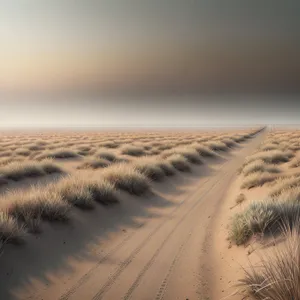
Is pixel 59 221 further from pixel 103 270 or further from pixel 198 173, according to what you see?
pixel 198 173

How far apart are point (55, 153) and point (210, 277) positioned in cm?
1952

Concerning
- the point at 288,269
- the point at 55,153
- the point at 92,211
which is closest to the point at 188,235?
the point at 92,211

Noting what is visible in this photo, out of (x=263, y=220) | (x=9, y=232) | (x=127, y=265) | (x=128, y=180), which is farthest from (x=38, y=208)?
(x=263, y=220)

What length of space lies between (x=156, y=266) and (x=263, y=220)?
2.35 metres

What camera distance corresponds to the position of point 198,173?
1711 cm

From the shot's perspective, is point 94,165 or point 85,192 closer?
point 85,192

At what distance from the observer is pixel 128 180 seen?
37.4 feet

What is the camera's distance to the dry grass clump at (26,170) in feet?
45.4

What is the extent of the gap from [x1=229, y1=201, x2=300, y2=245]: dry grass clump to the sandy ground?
0.60 meters

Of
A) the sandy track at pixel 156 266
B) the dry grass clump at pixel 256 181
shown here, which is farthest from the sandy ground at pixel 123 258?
the dry grass clump at pixel 256 181

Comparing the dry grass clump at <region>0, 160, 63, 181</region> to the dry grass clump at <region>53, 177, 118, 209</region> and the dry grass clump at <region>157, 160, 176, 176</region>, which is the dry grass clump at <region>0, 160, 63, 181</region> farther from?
the dry grass clump at <region>157, 160, 176, 176</region>

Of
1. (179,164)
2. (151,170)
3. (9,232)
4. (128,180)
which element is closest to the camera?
(9,232)

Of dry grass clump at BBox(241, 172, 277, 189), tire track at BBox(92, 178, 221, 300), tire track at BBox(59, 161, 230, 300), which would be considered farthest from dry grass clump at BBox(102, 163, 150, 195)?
dry grass clump at BBox(241, 172, 277, 189)

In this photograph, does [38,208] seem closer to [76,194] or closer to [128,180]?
[76,194]
